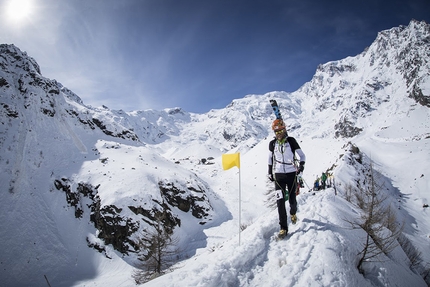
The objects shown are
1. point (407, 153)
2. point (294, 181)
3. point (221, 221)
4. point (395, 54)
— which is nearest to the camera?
point (294, 181)

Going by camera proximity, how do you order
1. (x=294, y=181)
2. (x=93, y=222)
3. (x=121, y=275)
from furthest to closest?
(x=93, y=222) → (x=121, y=275) → (x=294, y=181)

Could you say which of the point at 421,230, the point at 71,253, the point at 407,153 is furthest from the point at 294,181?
the point at 407,153

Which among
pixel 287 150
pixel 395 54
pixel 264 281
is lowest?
pixel 264 281

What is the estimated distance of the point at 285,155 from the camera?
5754mm

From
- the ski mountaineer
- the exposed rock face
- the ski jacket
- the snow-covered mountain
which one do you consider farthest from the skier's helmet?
the exposed rock face

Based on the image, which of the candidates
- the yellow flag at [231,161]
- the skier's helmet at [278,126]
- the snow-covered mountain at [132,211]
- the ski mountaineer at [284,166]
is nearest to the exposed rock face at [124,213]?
the snow-covered mountain at [132,211]

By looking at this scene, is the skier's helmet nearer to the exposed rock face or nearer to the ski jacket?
the ski jacket

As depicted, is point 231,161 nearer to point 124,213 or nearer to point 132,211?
point 132,211

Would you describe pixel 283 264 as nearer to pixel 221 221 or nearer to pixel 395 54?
pixel 221 221

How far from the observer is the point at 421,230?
981 inches

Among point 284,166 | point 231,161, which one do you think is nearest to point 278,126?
point 284,166

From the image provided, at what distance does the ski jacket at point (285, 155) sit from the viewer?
5.75 m

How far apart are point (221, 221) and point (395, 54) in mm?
267457

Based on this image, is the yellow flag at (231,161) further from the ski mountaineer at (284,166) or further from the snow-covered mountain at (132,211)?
the snow-covered mountain at (132,211)
